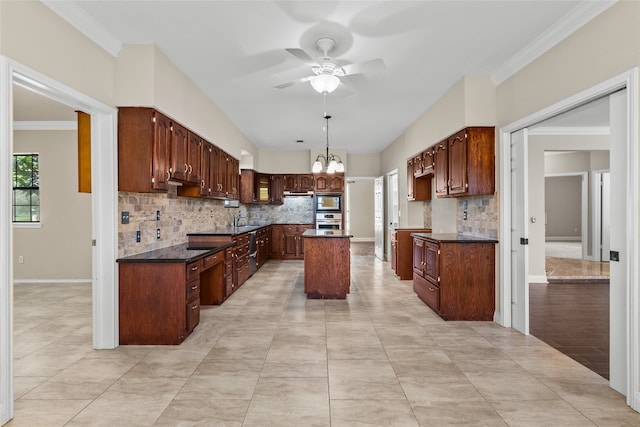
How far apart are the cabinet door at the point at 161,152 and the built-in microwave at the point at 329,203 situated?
5708 millimetres

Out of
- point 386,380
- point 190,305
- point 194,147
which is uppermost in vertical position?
point 194,147

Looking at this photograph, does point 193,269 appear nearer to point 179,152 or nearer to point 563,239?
point 179,152

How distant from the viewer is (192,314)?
372 centimetres

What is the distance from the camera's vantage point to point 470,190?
14.1 feet

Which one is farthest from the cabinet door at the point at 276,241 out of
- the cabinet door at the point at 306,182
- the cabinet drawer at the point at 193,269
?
the cabinet drawer at the point at 193,269

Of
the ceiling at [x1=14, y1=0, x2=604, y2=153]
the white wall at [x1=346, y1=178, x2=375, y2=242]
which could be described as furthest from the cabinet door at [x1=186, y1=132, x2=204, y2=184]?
the white wall at [x1=346, y1=178, x2=375, y2=242]

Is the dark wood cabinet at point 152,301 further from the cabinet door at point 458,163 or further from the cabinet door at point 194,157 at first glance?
the cabinet door at point 458,163

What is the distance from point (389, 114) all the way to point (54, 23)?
15.2ft

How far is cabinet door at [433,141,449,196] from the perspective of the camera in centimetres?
493

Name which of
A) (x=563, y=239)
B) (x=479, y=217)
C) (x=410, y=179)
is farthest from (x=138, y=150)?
(x=563, y=239)

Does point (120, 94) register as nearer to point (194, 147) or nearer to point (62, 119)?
point (194, 147)

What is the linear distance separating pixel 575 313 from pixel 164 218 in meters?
5.28

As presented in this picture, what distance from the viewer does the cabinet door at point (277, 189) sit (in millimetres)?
9406

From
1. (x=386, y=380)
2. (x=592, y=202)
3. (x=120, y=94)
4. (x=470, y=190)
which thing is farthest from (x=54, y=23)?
(x=592, y=202)
